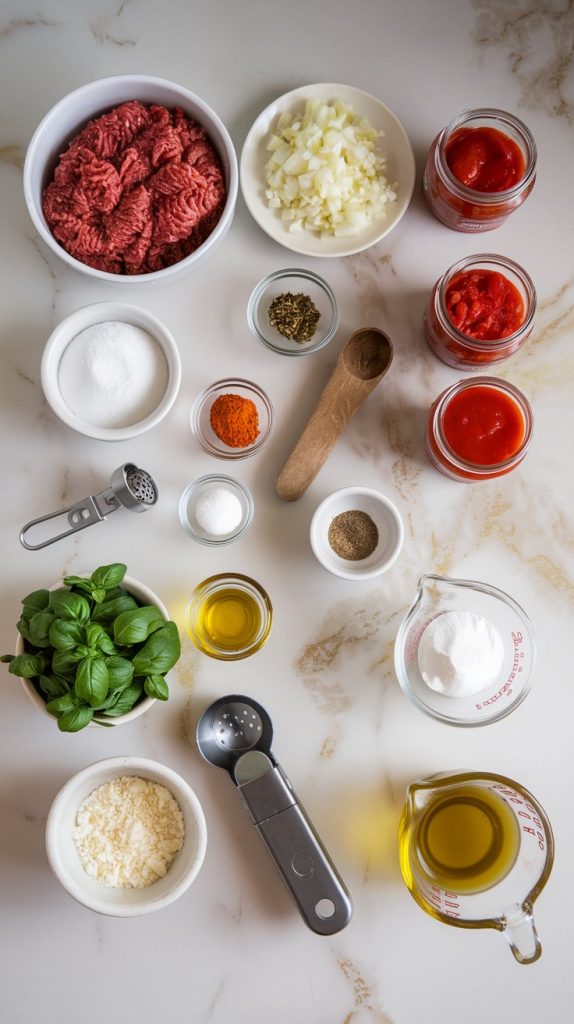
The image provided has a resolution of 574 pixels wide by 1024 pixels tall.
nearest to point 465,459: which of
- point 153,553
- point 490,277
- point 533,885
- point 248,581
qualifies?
point 490,277

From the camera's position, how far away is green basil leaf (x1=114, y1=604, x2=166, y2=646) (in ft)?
4.00

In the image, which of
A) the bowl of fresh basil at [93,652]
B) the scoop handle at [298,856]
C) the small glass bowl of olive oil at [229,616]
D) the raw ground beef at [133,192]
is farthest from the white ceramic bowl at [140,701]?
the raw ground beef at [133,192]

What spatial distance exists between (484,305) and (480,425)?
0.74 ft

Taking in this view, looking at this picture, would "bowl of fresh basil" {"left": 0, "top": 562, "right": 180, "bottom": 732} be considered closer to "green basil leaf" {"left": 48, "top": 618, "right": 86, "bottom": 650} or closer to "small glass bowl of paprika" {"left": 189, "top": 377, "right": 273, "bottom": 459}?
"green basil leaf" {"left": 48, "top": 618, "right": 86, "bottom": 650}

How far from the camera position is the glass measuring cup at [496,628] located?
4.56 ft

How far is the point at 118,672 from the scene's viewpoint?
47.3 inches

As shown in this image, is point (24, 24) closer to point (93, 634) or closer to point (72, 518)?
point (72, 518)

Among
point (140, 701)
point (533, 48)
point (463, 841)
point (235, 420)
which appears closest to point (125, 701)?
point (140, 701)

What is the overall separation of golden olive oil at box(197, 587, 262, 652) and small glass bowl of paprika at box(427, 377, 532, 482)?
1.52 ft

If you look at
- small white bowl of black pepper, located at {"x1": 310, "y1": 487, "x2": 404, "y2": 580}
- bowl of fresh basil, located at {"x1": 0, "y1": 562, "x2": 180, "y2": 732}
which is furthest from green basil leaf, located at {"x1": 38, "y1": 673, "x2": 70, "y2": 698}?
small white bowl of black pepper, located at {"x1": 310, "y1": 487, "x2": 404, "y2": 580}

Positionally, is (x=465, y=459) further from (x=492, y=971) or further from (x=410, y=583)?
(x=492, y=971)

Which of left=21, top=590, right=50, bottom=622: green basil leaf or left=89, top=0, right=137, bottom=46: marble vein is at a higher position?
left=89, top=0, right=137, bottom=46: marble vein

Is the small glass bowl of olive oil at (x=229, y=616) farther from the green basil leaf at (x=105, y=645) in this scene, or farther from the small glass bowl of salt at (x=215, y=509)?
the green basil leaf at (x=105, y=645)

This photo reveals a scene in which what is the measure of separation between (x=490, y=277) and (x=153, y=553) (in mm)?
831
